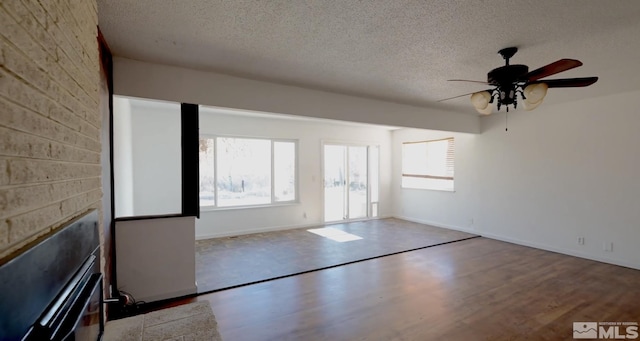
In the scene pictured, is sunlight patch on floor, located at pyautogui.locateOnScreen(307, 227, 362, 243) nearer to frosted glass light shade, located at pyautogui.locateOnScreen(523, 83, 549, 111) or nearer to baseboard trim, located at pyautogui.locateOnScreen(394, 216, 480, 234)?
baseboard trim, located at pyautogui.locateOnScreen(394, 216, 480, 234)

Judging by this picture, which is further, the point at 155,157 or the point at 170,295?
the point at 155,157

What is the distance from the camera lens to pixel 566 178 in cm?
457

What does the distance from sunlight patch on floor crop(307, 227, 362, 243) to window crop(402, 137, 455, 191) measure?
95.7 inches

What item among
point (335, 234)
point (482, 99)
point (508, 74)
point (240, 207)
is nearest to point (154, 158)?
point (240, 207)

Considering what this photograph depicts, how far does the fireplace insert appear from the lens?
2.32 ft

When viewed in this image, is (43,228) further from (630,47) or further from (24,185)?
(630,47)

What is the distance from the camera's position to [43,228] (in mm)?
948

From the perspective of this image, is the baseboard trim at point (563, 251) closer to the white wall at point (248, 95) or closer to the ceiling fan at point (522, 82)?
the white wall at point (248, 95)

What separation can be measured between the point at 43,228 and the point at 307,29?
1.92 meters

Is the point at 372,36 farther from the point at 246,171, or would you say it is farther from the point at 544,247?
the point at 544,247

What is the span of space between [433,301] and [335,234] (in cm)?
297

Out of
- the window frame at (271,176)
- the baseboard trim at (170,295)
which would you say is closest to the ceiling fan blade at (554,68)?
the baseboard trim at (170,295)

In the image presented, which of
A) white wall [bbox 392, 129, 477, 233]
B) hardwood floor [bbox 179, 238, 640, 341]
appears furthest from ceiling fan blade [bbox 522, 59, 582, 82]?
white wall [bbox 392, 129, 477, 233]

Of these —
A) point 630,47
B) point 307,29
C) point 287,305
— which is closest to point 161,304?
point 287,305
